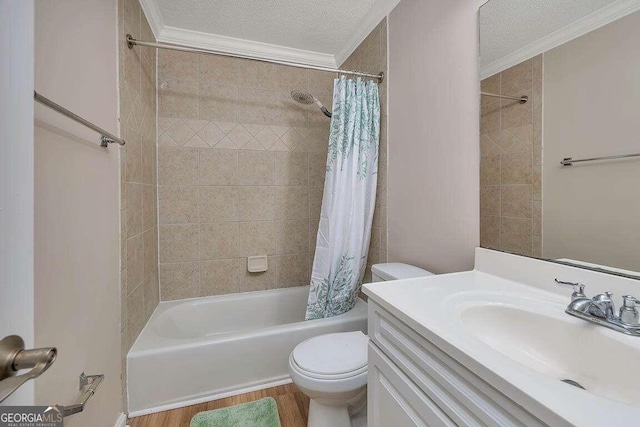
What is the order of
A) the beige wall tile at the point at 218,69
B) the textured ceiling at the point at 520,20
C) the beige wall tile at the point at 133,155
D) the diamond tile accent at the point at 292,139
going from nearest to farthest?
the textured ceiling at the point at 520,20 → the beige wall tile at the point at 133,155 → the beige wall tile at the point at 218,69 → the diamond tile accent at the point at 292,139

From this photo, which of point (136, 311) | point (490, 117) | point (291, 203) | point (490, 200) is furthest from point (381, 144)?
point (136, 311)

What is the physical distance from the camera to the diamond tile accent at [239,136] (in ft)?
6.88

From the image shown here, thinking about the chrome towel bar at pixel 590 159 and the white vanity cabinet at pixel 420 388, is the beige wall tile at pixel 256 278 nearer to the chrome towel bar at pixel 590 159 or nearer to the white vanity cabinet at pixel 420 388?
the white vanity cabinet at pixel 420 388

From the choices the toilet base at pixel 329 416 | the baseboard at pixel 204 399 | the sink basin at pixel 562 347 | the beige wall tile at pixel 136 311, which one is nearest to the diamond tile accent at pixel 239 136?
the beige wall tile at pixel 136 311

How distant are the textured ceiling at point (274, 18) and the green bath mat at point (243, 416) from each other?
7.77ft

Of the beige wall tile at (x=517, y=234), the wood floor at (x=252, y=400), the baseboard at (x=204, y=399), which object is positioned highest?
the beige wall tile at (x=517, y=234)

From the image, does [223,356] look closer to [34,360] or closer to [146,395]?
[146,395]

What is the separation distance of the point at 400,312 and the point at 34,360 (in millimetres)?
708

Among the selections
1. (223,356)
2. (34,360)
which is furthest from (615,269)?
(223,356)

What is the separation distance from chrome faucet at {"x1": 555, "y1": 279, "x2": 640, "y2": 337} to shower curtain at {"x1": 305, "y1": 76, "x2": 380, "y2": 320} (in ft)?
3.75

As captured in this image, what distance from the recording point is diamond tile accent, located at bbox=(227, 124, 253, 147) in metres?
2.10

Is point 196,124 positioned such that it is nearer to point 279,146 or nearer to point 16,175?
point 279,146

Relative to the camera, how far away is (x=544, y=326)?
28.6 inches

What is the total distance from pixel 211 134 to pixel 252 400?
6.04 feet
